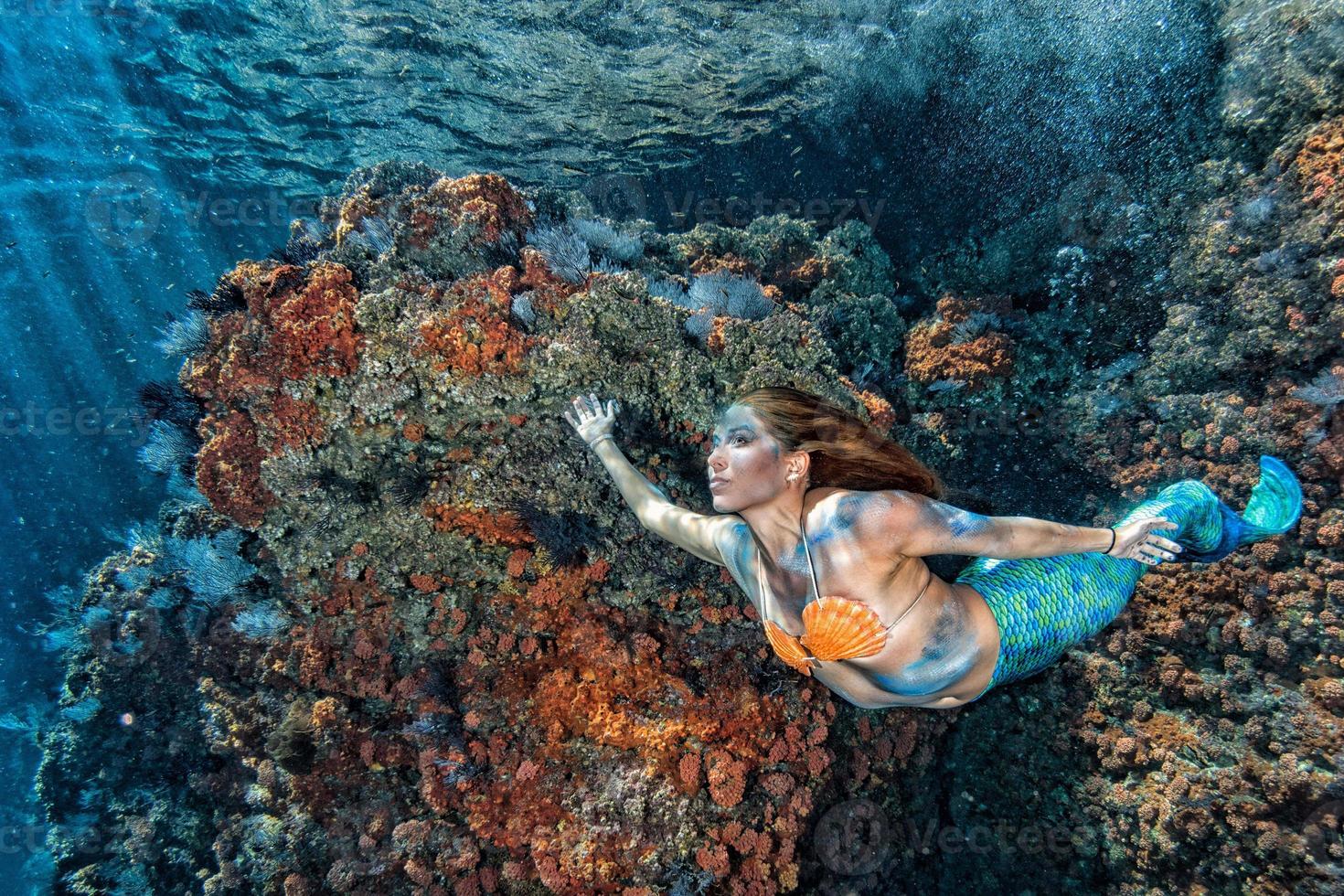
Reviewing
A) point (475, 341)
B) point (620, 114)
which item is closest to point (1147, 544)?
point (475, 341)

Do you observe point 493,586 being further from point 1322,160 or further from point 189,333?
point 1322,160

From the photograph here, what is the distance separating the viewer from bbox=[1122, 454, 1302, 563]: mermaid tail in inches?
131

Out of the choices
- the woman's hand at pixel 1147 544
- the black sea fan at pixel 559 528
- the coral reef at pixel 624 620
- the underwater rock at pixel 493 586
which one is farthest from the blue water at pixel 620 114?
the black sea fan at pixel 559 528

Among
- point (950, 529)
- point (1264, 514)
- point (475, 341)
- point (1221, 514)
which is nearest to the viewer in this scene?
point (950, 529)

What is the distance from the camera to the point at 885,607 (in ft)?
8.58

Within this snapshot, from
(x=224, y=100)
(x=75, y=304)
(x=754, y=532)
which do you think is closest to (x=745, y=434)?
(x=754, y=532)

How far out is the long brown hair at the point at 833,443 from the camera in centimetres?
272

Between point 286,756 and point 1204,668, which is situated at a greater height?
point 1204,668

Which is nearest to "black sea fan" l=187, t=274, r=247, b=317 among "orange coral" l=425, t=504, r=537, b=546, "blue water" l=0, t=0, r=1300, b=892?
"blue water" l=0, t=0, r=1300, b=892

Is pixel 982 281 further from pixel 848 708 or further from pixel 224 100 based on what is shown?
pixel 224 100

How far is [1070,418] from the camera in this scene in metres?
5.25

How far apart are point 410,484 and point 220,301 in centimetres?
A: 223

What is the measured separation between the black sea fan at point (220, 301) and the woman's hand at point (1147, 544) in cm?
597

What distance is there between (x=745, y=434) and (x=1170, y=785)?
3594 millimetres
